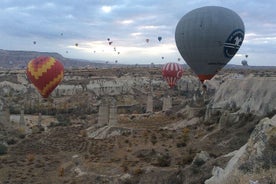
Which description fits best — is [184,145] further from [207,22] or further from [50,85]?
Result: [50,85]

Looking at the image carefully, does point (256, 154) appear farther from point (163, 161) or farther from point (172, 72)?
point (172, 72)

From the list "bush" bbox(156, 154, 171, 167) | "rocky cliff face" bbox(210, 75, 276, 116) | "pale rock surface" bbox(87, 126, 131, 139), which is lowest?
"pale rock surface" bbox(87, 126, 131, 139)

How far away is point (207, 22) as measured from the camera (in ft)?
92.2

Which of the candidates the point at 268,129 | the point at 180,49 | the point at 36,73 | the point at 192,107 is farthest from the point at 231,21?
the point at 268,129

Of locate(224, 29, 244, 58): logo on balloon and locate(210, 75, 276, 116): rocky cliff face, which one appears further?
locate(224, 29, 244, 58): logo on balloon

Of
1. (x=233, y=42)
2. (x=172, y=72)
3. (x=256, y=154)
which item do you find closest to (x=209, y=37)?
(x=233, y=42)

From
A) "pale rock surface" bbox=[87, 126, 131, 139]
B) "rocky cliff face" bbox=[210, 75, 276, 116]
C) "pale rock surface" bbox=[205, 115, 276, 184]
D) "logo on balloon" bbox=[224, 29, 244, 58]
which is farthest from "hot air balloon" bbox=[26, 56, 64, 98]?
"pale rock surface" bbox=[205, 115, 276, 184]

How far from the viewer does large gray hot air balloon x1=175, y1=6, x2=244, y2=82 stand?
28.0 m

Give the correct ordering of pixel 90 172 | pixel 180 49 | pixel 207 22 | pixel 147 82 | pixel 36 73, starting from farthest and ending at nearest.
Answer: pixel 147 82 → pixel 36 73 → pixel 180 49 → pixel 207 22 → pixel 90 172

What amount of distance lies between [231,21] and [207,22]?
59.6 inches

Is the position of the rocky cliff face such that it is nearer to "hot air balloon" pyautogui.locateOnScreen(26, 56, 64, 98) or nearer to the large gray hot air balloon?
the large gray hot air balloon

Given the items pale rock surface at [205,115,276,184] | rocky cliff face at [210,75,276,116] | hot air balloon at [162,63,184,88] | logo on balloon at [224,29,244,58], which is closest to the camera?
pale rock surface at [205,115,276,184]

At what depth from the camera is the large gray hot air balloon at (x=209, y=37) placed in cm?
2802

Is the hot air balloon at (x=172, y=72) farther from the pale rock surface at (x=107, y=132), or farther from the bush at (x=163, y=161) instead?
the bush at (x=163, y=161)
